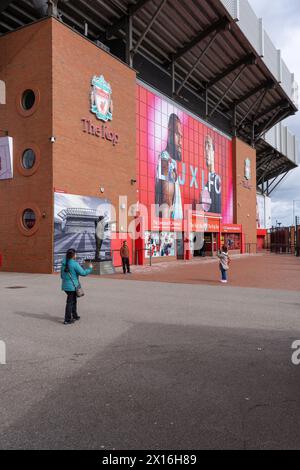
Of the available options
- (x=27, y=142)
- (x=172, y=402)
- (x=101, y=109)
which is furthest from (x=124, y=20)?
(x=172, y=402)

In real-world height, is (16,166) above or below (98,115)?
below

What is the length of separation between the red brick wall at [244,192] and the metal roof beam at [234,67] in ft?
34.2

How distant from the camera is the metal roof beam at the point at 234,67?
1487 inches

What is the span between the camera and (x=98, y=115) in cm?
2369

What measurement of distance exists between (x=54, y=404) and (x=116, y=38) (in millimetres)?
30456

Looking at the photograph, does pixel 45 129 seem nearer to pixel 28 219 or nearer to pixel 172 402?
pixel 28 219

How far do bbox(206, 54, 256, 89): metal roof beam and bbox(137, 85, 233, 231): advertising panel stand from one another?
13.9 ft

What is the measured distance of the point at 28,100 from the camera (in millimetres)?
21625

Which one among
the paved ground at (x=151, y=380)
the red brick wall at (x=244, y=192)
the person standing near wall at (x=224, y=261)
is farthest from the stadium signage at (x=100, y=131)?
the red brick wall at (x=244, y=192)

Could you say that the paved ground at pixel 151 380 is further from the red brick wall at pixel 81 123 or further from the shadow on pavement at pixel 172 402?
the red brick wall at pixel 81 123

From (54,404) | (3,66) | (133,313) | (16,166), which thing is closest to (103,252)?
(16,166)

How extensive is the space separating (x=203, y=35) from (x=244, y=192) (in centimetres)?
2388

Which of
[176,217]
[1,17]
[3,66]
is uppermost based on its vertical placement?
[1,17]

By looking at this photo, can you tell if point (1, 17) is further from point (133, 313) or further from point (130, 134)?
point (133, 313)
